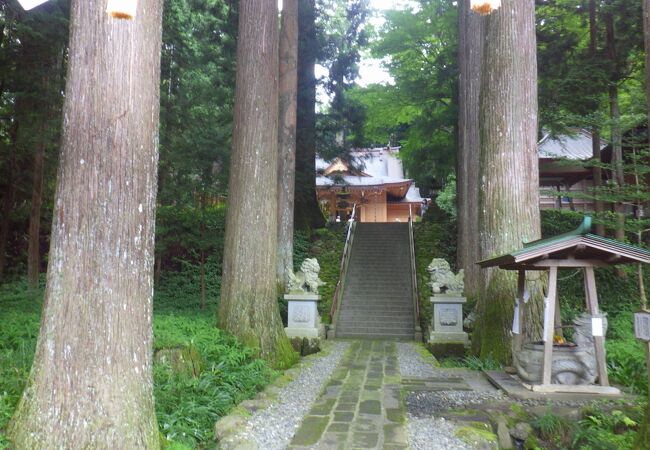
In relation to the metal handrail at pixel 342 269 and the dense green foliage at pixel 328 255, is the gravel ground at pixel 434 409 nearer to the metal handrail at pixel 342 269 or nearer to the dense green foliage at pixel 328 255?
the metal handrail at pixel 342 269

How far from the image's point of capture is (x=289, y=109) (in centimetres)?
1198

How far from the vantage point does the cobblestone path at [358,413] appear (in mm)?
3896

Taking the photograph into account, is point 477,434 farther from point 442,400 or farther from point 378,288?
point 378,288

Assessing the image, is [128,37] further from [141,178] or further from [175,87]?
[175,87]

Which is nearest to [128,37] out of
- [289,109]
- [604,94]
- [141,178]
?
[141,178]

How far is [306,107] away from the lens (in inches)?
581

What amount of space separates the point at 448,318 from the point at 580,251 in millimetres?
4559

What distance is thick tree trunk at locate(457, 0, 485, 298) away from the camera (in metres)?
11.0

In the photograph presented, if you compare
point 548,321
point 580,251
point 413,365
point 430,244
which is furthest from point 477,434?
point 430,244

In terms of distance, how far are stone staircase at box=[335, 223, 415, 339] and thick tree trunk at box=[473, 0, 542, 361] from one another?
4.64 meters

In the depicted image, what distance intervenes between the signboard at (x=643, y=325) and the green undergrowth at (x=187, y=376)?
3.60 meters

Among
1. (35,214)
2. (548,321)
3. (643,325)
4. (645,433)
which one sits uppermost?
(35,214)

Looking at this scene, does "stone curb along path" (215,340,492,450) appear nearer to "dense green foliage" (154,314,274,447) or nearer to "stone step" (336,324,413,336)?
"dense green foliage" (154,314,274,447)

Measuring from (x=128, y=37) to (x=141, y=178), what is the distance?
1023mm
